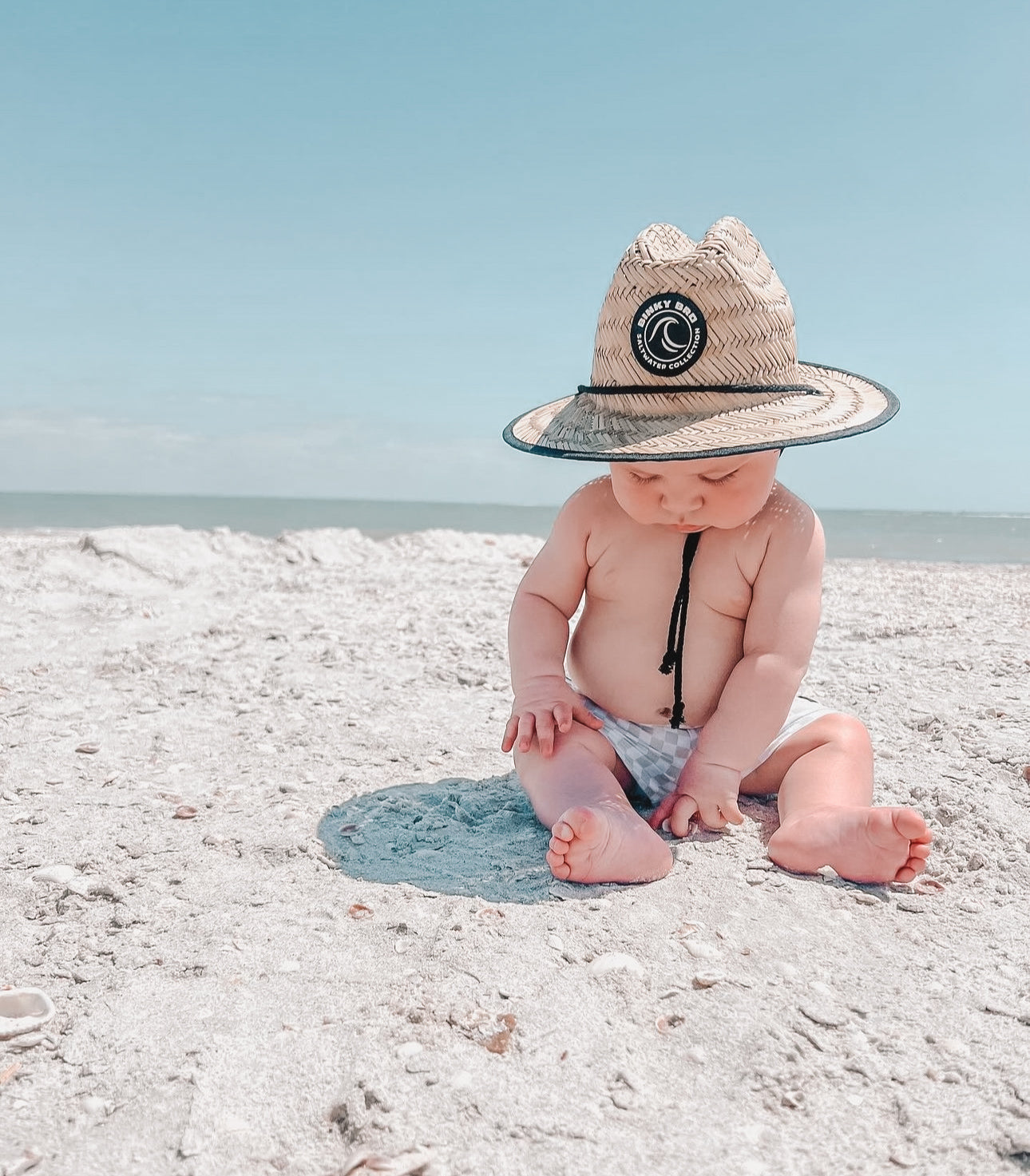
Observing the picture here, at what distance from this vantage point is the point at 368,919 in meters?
1.86

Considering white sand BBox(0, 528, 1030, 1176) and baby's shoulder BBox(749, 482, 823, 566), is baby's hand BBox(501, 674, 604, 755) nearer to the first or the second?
white sand BBox(0, 528, 1030, 1176)

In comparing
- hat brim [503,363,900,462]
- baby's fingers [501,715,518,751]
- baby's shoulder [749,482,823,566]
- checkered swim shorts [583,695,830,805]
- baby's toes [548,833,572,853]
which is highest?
hat brim [503,363,900,462]

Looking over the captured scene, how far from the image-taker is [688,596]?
7.81ft

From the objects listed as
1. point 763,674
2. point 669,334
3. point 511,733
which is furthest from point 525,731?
point 669,334

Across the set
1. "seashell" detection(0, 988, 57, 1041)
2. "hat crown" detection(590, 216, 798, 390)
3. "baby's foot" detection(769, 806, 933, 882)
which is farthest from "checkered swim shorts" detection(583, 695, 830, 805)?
"seashell" detection(0, 988, 57, 1041)

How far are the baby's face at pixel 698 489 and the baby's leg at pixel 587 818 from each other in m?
0.61

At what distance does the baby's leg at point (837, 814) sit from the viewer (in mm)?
1970

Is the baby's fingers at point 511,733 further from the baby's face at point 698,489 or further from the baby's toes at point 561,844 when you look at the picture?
the baby's face at point 698,489

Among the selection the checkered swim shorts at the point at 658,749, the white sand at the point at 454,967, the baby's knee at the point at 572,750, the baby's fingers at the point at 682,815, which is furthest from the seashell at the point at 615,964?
the checkered swim shorts at the point at 658,749

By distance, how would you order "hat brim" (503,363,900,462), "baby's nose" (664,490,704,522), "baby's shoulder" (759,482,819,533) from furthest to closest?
"baby's shoulder" (759,482,819,533)
"baby's nose" (664,490,704,522)
"hat brim" (503,363,900,462)

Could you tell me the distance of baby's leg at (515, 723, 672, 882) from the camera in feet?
6.32

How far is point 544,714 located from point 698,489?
0.65 m

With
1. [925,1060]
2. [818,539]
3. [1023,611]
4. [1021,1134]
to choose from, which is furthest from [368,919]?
[1023,611]

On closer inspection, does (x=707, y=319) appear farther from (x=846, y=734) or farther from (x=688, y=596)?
(x=846, y=734)
